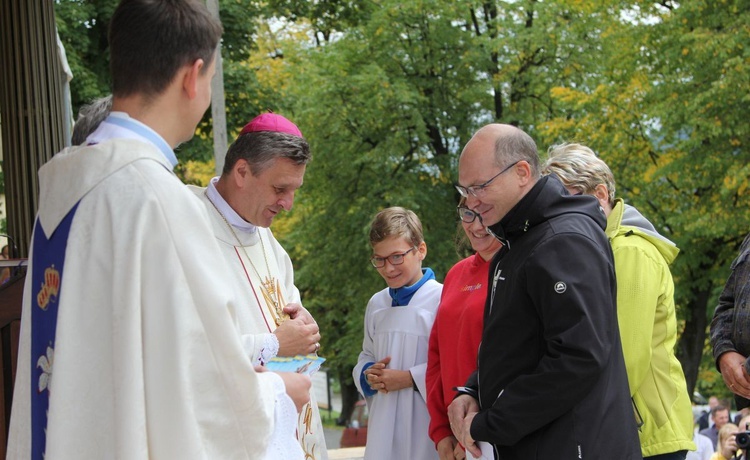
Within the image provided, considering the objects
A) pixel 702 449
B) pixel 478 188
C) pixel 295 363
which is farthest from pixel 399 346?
pixel 702 449

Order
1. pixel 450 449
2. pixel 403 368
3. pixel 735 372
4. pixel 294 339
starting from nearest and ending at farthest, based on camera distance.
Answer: pixel 294 339
pixel 735 372
pixel 450 449
pixel 403 368

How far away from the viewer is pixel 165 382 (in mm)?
2184

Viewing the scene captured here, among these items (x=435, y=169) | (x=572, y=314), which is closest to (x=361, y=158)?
(x=435, y=169)

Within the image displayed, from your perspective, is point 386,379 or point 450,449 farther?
point 386,379

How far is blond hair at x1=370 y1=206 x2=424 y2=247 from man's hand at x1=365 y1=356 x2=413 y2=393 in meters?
0.69

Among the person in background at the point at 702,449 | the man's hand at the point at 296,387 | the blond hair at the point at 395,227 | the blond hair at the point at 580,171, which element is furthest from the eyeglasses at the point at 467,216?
the person in background at the point at 702,449

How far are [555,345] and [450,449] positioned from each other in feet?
→ 4.61

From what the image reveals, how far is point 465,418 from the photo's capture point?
334 centimetres

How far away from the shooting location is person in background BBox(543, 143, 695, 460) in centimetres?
355

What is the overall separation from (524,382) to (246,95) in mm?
14641

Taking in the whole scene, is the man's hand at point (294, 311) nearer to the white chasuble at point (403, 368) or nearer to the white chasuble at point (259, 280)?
the white chasuble at point (259, 280)

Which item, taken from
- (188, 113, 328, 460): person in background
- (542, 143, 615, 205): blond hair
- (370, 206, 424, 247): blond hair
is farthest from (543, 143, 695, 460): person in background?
(370, 206, 424, 247): blond hair

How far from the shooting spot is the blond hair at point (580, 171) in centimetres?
390

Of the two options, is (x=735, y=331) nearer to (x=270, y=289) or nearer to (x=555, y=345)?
(x=555, y=345)
